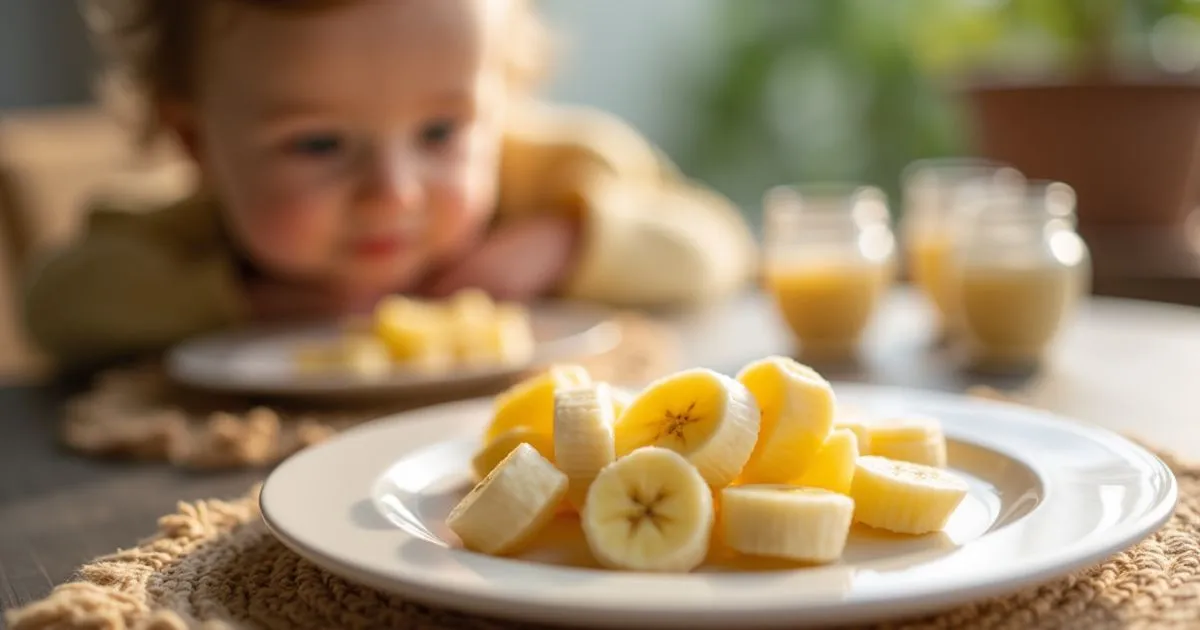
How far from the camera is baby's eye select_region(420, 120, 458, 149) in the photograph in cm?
144

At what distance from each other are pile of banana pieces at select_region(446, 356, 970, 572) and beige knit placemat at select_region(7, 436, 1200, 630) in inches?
2.3

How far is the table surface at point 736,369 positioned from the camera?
820 mm

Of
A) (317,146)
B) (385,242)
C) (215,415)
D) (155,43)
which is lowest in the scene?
(215,415)

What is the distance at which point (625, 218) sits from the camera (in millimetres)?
1790

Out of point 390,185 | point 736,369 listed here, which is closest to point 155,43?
point 390,185

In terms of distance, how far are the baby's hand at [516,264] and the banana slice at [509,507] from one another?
3.51ft

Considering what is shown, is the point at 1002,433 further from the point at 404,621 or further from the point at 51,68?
the point at 51,68

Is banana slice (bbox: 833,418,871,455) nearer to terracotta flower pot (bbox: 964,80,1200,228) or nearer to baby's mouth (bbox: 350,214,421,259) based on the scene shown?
baby's mouth (bbox: 350,214,421,259)

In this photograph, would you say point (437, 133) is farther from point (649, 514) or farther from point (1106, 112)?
point (1106, 112)

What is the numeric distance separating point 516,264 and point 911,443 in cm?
104

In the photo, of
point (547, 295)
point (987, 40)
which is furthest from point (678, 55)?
point (547, 295)

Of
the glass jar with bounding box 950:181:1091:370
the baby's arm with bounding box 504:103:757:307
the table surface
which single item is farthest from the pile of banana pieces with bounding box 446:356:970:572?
the baby's arm with bounding box 504:103:757:307

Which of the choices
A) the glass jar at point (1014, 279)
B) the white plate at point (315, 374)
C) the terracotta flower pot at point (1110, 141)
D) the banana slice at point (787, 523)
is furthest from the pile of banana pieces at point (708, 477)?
the terracotta flower pot at point (1110, 141)

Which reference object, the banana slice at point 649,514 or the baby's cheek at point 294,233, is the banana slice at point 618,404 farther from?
the baby's cheek at point 294,233
